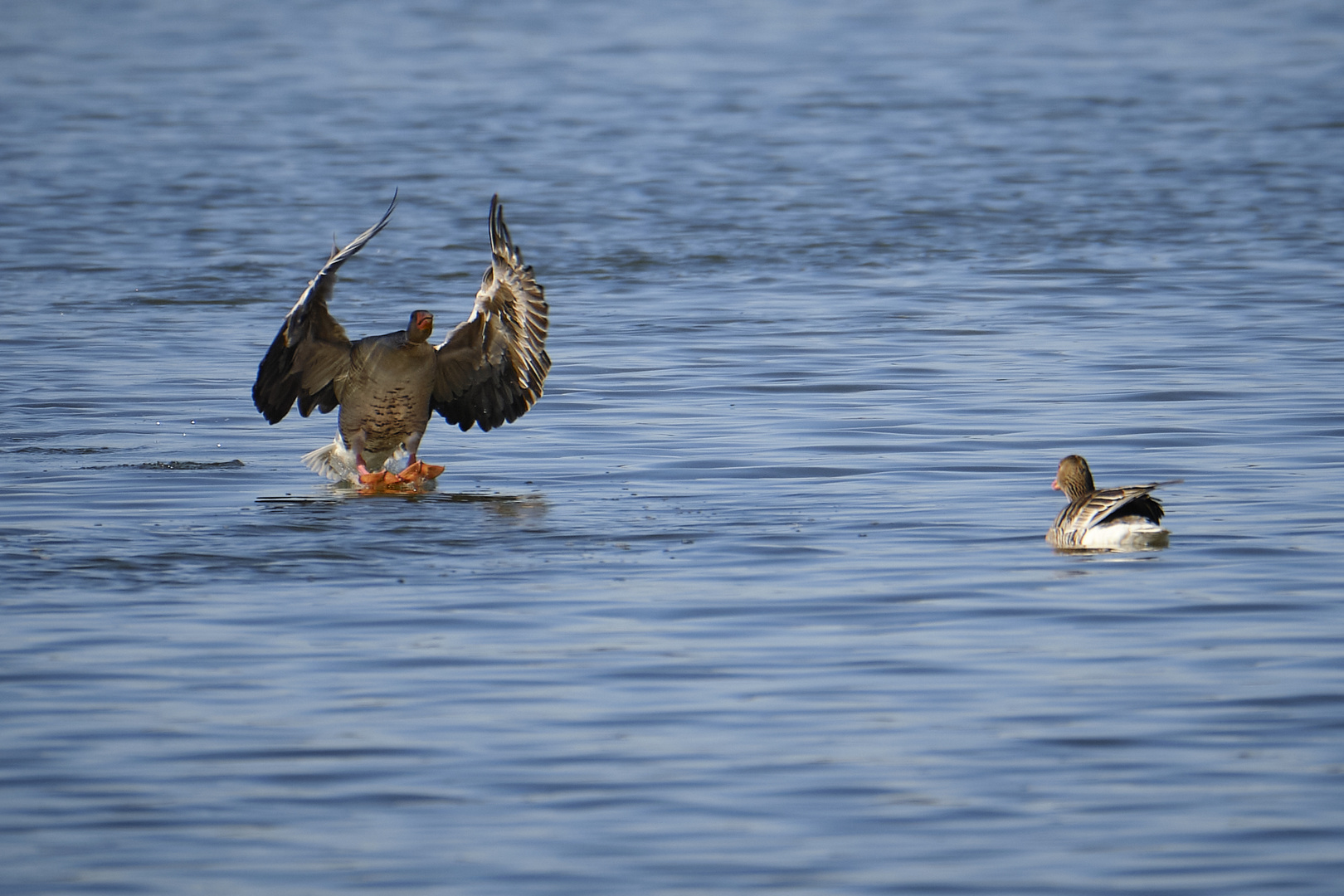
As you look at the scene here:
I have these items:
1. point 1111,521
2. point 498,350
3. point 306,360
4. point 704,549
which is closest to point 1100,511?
point 1111,521

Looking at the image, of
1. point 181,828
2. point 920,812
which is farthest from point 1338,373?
point 181,828

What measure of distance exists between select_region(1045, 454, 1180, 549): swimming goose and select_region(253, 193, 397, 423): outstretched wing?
3.58m

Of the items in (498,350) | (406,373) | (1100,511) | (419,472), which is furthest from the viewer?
(498,350)

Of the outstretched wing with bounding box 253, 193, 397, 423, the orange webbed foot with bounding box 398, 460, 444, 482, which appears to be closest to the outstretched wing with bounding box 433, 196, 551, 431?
the outstretched wing with bounding box 253, 193, 397, 423

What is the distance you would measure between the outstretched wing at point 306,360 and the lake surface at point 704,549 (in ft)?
1.24

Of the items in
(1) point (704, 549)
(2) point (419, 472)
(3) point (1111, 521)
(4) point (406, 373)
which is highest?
(4) point (406, 373)

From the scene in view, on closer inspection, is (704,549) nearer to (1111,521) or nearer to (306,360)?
(1111,521)

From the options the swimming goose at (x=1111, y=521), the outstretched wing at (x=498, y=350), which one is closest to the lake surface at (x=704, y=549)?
the swimming goose at (x=1111, y=521)

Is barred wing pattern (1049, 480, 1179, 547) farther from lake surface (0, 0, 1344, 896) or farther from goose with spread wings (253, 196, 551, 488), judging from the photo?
goose with spread wings (253, 196, 551, 488)

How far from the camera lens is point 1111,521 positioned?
7934 millimetres

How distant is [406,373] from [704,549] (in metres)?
2.59

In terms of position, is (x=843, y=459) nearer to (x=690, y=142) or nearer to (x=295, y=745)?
(x=295, y=745)

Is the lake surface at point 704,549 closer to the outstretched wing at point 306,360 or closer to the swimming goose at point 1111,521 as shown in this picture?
the swimming goose at point 1111,521

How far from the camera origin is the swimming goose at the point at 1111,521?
25.8 ft
